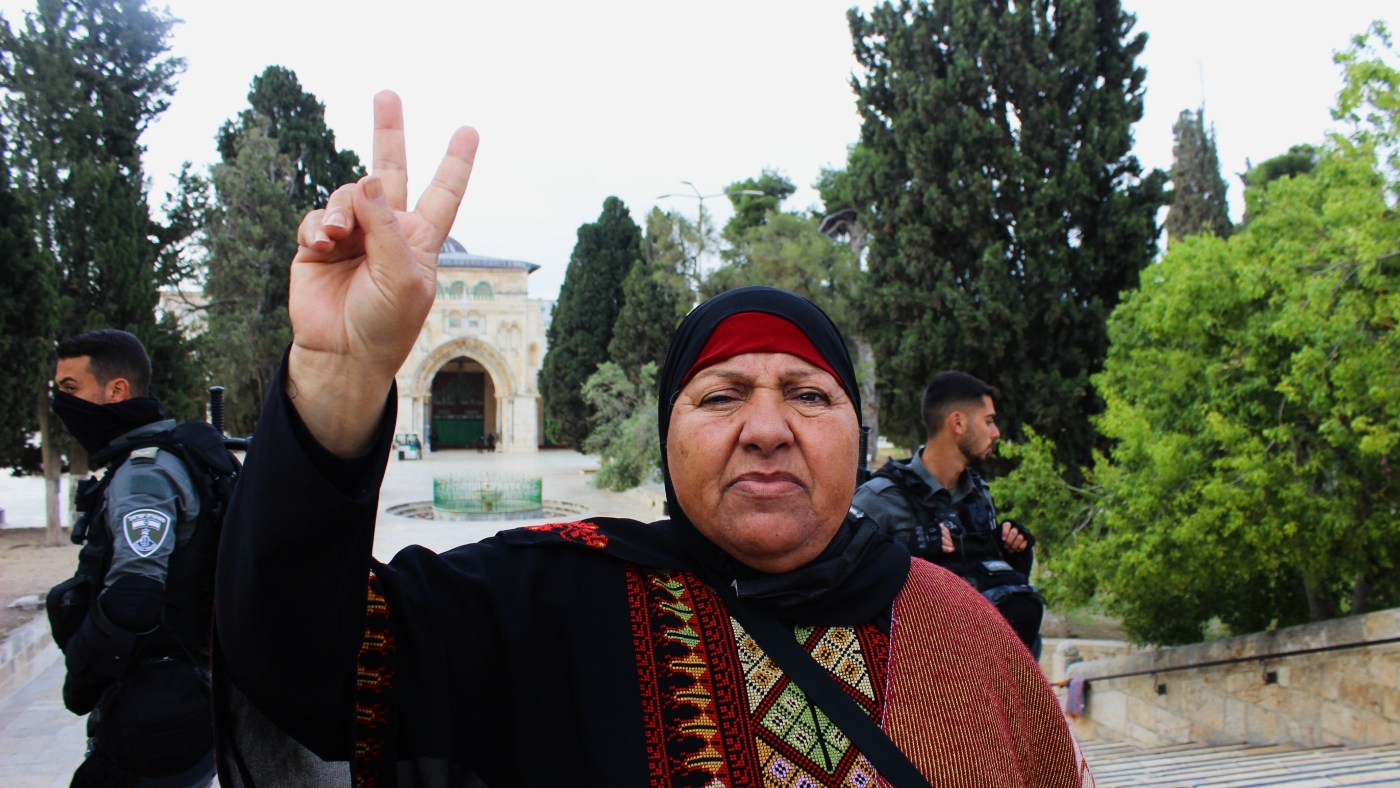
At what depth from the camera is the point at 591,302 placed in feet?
88.1

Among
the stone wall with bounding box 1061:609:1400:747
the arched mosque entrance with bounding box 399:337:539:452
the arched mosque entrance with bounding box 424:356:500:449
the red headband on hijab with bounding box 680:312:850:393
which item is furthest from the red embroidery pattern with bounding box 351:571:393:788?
the arched mosque entrance with bounding box 424:356:500:449

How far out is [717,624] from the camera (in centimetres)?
131

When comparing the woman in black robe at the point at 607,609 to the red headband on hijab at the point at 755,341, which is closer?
the woman in black robe at the point at 607,609

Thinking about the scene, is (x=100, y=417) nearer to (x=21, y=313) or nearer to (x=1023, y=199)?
(x=21, y=313)

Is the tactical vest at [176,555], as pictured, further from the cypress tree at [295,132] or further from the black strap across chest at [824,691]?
the cypress tree at [295,132]

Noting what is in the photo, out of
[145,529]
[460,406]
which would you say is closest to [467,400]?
[460,406]

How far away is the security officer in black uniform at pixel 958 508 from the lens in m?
3.41

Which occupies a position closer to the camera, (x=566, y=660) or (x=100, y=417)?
(x=566, y=660)

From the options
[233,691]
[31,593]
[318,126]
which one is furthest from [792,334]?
[318,126]

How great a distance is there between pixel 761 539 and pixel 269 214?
17.9 metres

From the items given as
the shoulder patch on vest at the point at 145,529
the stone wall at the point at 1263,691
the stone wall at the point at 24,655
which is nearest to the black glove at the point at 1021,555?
the stone wall at the point at 1263,691

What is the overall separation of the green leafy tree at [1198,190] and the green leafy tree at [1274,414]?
14971mm

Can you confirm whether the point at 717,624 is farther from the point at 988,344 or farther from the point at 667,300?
the point at 667,300

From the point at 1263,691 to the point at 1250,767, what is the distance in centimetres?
146
